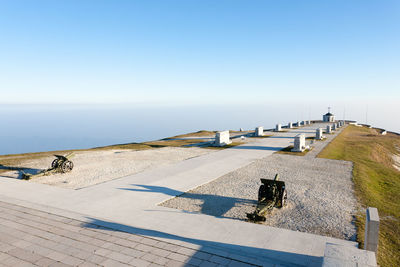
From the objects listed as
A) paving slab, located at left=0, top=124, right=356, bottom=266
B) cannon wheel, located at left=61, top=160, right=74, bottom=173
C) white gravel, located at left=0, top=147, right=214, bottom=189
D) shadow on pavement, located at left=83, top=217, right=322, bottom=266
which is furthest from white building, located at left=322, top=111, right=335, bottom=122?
shadow on pavement, located at left=83, top=217, right=322, bottom=266

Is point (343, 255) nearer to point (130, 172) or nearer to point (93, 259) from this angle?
point (93, 259)

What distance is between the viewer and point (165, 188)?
13.1m

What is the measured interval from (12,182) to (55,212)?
6.55 meters

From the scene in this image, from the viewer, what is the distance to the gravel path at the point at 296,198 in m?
9.07

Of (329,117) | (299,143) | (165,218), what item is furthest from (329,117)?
(165,218)

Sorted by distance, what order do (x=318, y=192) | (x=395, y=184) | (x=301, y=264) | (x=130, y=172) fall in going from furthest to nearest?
(x=130, y=172)
(x=395, y=184)
(x=318, y=192)
(x=301, y=264)

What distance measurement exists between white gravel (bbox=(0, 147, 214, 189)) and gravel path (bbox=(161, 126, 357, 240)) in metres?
6.11

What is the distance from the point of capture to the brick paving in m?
6.55

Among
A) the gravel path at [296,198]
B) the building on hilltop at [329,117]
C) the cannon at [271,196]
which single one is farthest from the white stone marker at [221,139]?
the building on hilltop at [329,117]

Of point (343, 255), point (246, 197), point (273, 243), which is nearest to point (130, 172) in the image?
point (246, 197)

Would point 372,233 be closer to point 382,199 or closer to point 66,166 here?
point 382,199

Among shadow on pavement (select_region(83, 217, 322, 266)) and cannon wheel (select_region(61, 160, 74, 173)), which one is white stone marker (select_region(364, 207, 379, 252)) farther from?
cannon wheel (select_region(61, 160, 74, 173))

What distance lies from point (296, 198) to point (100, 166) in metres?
14.1

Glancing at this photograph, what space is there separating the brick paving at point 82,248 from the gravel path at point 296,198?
3.11m
